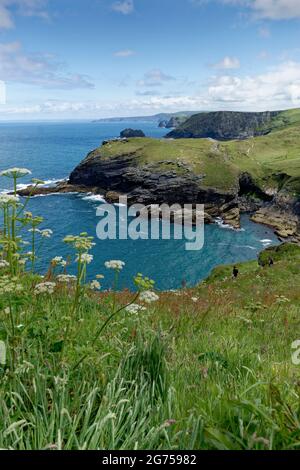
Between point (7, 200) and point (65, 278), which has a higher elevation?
point (7, 200)

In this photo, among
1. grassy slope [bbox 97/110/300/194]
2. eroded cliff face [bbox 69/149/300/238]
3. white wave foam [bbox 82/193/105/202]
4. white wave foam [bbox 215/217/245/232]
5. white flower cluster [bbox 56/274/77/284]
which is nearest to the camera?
white flower cluster [bbox 56/274/77/284]

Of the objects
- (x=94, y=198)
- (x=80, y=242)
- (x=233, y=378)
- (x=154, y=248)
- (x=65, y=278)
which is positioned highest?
(x=80, y=242)

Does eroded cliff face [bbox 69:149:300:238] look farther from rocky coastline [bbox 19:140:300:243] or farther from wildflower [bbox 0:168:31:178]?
wildflower [bbox 0:168:31:178]

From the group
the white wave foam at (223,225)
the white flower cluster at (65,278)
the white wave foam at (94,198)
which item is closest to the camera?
the white flower cluster at (65,278)

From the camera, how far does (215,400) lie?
299 centimetres

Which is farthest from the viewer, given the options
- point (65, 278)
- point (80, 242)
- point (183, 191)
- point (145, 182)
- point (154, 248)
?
point (145, 182)

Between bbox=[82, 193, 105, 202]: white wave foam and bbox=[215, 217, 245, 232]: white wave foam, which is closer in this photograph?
bbox=[215, 217, 245, 232]: white wave foam

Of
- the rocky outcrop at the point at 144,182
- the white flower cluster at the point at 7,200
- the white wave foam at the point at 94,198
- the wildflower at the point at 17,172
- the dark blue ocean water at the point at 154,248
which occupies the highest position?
the wildflower at the point at 17,172

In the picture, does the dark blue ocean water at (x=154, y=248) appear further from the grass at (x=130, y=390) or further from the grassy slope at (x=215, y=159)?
the grass at (x=130, y=390)

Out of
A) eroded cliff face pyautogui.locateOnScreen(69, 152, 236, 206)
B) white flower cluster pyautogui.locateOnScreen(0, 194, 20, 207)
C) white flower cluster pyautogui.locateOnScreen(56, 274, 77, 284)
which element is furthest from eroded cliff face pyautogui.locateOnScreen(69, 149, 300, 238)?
white flower cluster pyautogui.locateOnScreen(0, 194, 20, 207)

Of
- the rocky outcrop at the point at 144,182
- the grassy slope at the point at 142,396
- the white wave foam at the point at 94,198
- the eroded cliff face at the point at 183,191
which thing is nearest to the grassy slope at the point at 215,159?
the eroded cliff face at the point at 183,191

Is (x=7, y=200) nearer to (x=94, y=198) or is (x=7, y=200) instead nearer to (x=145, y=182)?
(x=145, y=182)

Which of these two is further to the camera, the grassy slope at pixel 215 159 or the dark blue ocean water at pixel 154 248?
the grassy slope at pixel 215 159

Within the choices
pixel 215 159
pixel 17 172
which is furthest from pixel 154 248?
pixel 17 172
